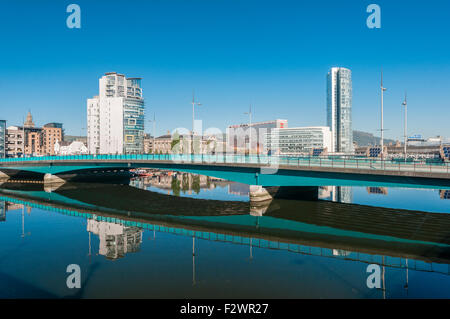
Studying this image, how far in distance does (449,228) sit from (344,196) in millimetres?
23852

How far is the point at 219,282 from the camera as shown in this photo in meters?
19.1

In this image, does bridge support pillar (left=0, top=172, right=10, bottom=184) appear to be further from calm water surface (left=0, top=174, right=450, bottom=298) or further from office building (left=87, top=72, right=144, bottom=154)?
office building (left=87, top=72, right=144, bottom=154)

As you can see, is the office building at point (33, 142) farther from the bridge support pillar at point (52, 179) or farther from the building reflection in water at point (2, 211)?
the building reflection in water at point (2, 211)

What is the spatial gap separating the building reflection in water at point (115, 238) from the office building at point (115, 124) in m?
138

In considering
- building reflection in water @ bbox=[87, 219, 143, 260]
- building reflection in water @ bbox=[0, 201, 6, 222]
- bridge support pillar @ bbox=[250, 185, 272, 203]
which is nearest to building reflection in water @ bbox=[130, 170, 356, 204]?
bridge support pillar @ bbox=[250, 185, 272, 203]

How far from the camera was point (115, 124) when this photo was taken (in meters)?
171

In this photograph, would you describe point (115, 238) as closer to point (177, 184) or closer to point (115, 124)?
point (177, 184)

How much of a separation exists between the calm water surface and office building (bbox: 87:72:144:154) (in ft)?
421

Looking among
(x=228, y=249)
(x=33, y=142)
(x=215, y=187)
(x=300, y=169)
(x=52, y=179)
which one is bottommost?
(x=228, y=249)

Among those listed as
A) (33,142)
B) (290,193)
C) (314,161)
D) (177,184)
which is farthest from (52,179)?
(33,142)

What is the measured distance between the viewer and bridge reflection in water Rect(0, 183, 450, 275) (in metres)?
24.6

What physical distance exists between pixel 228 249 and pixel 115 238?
37.7 ft
